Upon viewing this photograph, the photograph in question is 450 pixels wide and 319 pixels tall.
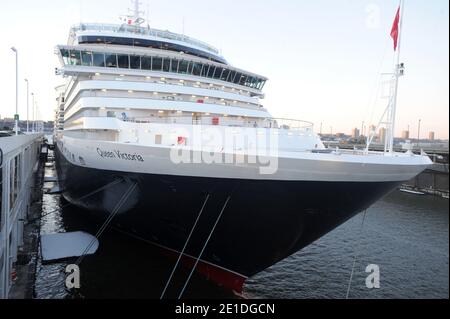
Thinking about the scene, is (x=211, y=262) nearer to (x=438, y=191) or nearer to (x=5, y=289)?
(x=5, y=289)

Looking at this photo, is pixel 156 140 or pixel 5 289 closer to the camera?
pixel 5 289

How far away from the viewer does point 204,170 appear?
791 centimetres

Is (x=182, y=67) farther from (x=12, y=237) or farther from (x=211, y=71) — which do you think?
(x=12, y=237)

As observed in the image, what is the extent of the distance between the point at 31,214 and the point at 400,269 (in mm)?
19518

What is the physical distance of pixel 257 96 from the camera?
18.8 meters

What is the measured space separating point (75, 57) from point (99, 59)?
1.24 m

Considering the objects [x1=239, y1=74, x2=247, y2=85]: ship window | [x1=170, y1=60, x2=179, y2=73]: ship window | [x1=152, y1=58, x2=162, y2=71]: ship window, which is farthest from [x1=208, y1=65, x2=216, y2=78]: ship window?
[x1=152, y1=58, x2=162, y2=71]: ship window

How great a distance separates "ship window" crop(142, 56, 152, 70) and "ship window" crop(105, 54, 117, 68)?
1.27 m

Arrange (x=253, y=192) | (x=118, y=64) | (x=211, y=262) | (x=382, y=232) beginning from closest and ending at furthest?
(x=253, y=192), (x=211, y=262), (x=118, y=64), (x=382, y=232)

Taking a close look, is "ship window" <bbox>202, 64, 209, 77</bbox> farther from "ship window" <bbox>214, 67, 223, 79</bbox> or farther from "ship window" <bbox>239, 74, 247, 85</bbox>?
"ship window" <bbox>239, 74, 247, 85</bbox>

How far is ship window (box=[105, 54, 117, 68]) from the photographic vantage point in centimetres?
1438

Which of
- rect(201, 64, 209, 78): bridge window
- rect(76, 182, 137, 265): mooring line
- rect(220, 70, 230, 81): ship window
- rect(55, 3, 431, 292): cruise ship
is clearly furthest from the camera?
rect(220, 70, 230, 81): ship window
